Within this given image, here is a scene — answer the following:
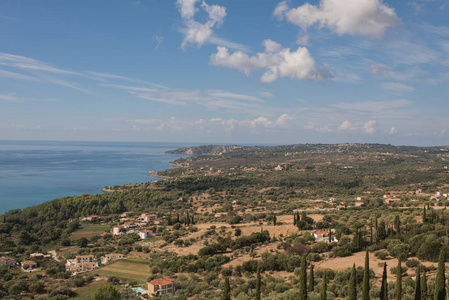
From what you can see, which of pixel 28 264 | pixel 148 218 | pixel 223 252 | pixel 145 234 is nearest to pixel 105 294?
pixel 223 252

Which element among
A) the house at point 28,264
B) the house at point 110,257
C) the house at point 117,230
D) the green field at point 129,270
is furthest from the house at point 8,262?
the house at point 117,230

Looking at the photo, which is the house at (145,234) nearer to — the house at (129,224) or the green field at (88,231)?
the house at (129,224)

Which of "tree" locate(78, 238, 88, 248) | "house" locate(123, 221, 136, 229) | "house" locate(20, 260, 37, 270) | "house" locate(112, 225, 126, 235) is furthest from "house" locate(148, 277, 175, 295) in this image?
"house" locate(123, 221, 136, 229)

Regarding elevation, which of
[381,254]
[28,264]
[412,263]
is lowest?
[28,264]

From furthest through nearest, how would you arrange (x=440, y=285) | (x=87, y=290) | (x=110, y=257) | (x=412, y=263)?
(x=110, y=257) → (x=87, y=290) → (x=412, y=263) → (x=440, y=285)

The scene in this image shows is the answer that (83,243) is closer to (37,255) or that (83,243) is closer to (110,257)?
(37,255)

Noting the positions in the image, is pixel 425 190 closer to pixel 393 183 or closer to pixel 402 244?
pixel 393 183

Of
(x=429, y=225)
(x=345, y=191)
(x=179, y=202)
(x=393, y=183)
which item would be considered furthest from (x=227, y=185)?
(x=429, y=225)
